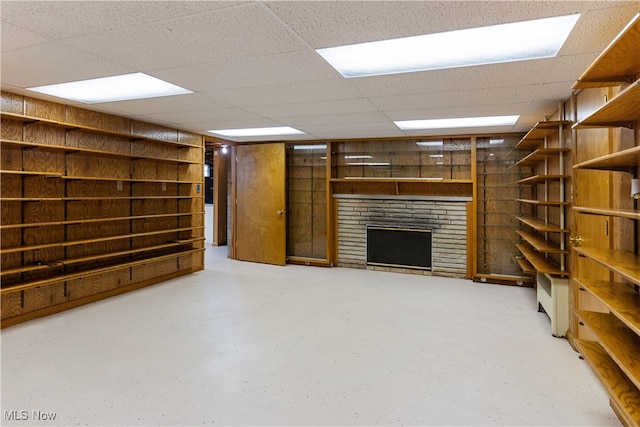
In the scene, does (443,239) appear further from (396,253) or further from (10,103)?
(10,103)

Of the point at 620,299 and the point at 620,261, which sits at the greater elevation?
the point at 620,261

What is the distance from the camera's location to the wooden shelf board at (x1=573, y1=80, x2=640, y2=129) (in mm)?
1358

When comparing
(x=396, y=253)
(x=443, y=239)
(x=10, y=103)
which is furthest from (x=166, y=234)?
(x=443, y=239)

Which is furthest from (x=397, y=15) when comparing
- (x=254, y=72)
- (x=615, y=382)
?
(x=615, y=382)

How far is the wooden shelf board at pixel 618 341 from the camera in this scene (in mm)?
1412

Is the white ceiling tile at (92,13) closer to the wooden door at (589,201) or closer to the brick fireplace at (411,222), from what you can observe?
the wooden door at (589,201)

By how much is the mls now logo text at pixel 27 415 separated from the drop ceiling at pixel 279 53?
2.20 meters

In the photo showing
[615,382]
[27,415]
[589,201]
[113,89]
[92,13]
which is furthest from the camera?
[113,89]

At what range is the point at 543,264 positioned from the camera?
3.59m

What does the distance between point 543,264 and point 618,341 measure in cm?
218

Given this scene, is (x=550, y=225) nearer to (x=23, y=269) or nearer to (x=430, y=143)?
(x=430, y=143)

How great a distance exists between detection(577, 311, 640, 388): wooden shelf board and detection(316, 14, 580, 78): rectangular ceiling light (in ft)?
5.09

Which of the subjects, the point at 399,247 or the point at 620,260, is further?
the point at 399,247

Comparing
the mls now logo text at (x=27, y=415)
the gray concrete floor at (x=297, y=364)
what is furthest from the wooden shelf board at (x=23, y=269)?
the mls now logo text at (x=27, y=415)
